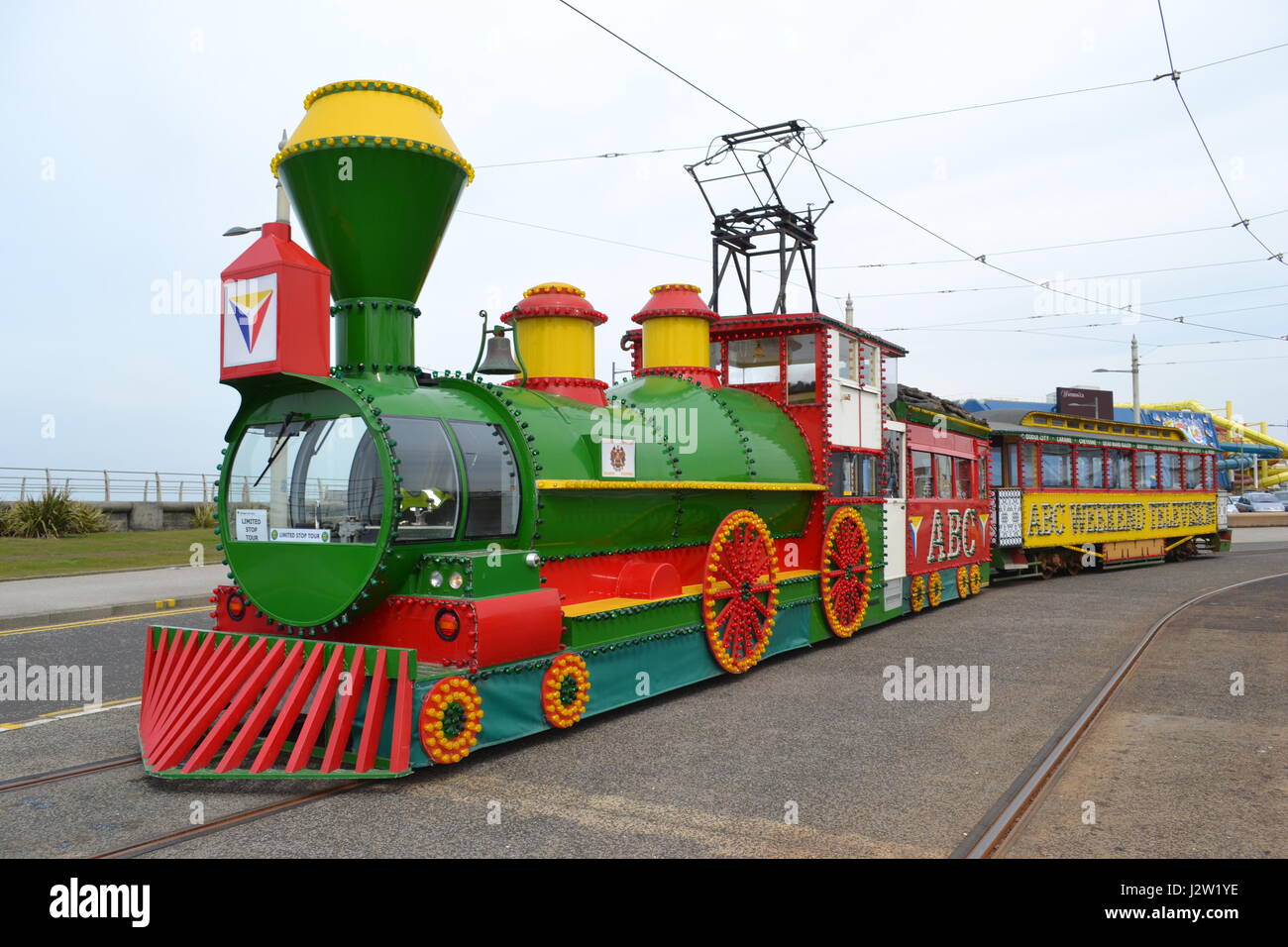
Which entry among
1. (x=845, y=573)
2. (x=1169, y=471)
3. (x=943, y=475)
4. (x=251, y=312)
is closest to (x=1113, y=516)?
(x=1169, y=471)

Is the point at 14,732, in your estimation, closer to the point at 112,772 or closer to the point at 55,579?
the point at 112,772

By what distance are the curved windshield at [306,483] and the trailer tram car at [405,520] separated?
15 mm

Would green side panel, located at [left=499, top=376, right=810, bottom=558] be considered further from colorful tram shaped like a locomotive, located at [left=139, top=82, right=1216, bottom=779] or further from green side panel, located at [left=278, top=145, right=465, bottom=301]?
green side panel, located at [left=278, top=145, right=465, bottom=301]

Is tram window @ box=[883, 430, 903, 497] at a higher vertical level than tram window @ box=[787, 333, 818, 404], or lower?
lower

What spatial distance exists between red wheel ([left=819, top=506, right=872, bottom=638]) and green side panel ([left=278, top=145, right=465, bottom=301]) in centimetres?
538

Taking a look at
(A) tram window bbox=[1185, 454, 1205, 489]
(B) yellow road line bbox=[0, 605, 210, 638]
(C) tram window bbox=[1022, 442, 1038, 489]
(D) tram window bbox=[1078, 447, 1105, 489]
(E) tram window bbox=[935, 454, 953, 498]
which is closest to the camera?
(B) yellow road line bbox=[0, 605, 210, 638]

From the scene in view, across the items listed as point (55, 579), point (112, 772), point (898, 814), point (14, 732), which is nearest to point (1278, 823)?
point (898, 814)

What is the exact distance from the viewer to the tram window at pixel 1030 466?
18.0 m

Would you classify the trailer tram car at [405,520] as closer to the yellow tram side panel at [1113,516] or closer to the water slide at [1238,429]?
the yellow tram side panel at [1113,516]

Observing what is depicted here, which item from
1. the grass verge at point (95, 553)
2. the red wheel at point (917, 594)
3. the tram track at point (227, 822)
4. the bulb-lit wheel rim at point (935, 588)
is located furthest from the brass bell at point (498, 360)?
the grass verge at point (95, 553)

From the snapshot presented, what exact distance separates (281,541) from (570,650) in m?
1.99

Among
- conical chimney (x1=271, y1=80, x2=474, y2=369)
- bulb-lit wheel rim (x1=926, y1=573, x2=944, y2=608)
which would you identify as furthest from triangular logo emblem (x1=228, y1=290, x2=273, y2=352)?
bulb-lit wheel rim (x1=926, y1=573, x2=944, y2=608)

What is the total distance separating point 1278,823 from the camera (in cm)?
429

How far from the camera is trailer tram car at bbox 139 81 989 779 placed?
5137mm
